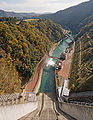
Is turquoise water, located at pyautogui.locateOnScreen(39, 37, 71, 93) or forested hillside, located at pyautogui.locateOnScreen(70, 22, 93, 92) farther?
turquoise water, located at pyautogui.locateOnScreen(39, 37, 71, 93)

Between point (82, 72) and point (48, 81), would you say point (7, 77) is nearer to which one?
point (48, 81)

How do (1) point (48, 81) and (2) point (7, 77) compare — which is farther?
(1) point (48, 81)

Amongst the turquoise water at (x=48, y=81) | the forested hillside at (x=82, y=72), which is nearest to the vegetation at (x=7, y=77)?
the turquoise water at (x=48, y=81)

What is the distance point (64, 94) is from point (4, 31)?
40.9 metres

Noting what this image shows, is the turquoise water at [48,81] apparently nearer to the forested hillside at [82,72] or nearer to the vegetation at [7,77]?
the forested hillside at [82,72]

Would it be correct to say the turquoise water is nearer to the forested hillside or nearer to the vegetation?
the forested hillside

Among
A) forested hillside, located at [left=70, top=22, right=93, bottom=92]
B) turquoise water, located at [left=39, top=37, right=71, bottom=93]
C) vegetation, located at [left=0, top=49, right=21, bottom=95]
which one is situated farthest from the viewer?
turquoise water, located at [left=39, top=37, right=71, bottom=93]

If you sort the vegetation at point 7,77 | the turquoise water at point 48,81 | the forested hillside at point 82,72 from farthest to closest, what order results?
the turquoise water at point 48,81 < the forested hillside at point 82,72 < the vegetation at point 7,77

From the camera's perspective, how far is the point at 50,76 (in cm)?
5759

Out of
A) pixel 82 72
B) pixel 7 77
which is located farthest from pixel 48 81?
pixel 7 77

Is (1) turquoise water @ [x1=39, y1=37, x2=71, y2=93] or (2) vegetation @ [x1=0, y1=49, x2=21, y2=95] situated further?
(1) turquoise water @ [x1=39, y1=37, x2=71, y2=93]

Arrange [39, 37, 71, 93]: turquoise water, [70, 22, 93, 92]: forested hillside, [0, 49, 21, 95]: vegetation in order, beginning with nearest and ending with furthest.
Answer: [0, 49, 21, 95]: vegetation → [70, 22, 93, 92]: forested hillside → [39, 37, 71, 93]: turquoise water

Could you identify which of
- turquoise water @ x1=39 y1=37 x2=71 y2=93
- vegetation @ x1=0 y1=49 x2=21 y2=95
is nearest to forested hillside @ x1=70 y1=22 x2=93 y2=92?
turquoise water @ x1=39 y1=37 x2=71 y2=93

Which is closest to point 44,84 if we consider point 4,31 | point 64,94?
point 64,94
